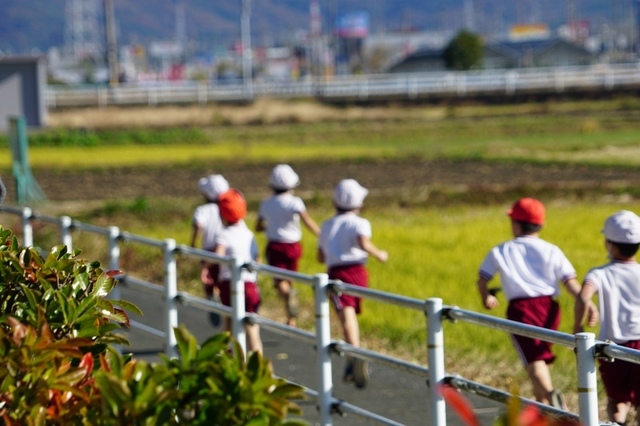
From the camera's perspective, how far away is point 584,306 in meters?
6.25

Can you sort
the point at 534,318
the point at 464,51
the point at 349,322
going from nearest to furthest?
the point at 534,318
the point at 349,322
the point at 464,51

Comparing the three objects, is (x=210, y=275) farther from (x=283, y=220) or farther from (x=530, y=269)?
(x=530, y=269)

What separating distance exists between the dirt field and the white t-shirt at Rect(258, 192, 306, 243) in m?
10.0

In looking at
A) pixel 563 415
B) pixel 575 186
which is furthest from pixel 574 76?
pixel 563 415

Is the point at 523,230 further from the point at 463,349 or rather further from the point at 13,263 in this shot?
the point at 13,263

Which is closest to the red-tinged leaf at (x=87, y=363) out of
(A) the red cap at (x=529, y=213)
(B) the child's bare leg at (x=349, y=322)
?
(A) the red cap at (x=529, y=213)

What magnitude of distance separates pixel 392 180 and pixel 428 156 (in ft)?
23.6

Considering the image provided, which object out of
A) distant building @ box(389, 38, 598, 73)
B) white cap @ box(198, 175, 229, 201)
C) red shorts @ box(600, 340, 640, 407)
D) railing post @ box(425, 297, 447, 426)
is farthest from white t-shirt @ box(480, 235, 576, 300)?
distant building @ box(389, 38, 598, 73)

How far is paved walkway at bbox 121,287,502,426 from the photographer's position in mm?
7488

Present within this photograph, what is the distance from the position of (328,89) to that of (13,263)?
56467mm

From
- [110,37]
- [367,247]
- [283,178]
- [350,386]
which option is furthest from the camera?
[110,37]

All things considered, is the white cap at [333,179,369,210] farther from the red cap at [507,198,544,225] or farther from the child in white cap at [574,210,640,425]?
the child in white cap at [574,210,640,425]

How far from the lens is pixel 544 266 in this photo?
701 cm

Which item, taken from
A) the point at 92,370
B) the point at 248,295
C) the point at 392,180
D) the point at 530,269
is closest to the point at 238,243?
the point at 248,295
